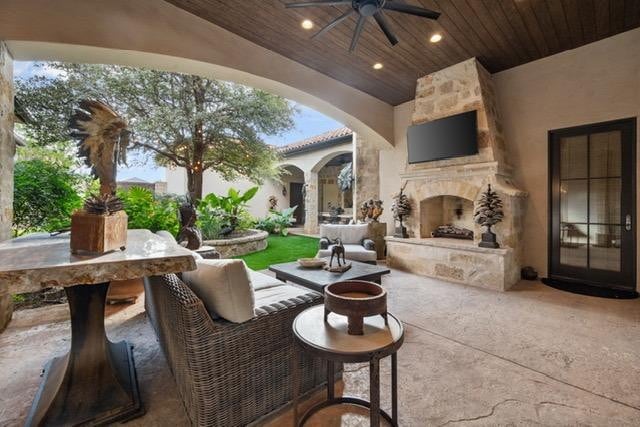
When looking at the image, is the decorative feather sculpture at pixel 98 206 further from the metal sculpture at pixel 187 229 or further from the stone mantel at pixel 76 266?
the metal sculpture at pixel 187 229

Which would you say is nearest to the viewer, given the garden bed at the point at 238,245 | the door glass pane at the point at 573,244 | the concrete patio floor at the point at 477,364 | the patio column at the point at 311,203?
the concrete patio floor at the point at 477,364

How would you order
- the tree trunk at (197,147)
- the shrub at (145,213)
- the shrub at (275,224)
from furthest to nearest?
the shrub at (275,224), the tree trunk at (197,147), the shrub at (145,213)

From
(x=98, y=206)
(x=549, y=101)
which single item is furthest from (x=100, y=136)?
(x=549, y=101)

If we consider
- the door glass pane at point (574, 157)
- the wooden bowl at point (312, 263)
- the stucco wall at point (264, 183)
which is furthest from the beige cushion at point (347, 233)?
the stucco wall at point (264, 183)

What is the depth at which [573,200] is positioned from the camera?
3.99 m

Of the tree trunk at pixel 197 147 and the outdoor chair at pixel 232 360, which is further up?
the tree trunk at pixel 197 147

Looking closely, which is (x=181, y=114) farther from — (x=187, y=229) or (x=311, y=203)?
(x=311, y=203)

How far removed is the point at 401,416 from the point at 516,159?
4.44 m

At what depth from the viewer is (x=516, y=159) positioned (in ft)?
14.5

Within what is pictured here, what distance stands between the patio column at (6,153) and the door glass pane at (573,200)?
6.60m

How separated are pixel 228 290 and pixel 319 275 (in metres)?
1.49

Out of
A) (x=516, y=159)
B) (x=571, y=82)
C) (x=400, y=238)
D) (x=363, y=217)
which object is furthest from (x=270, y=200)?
(x=571, y=82)

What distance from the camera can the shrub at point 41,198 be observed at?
2.91m

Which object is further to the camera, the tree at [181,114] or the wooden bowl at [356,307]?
the tree at [181,114]
